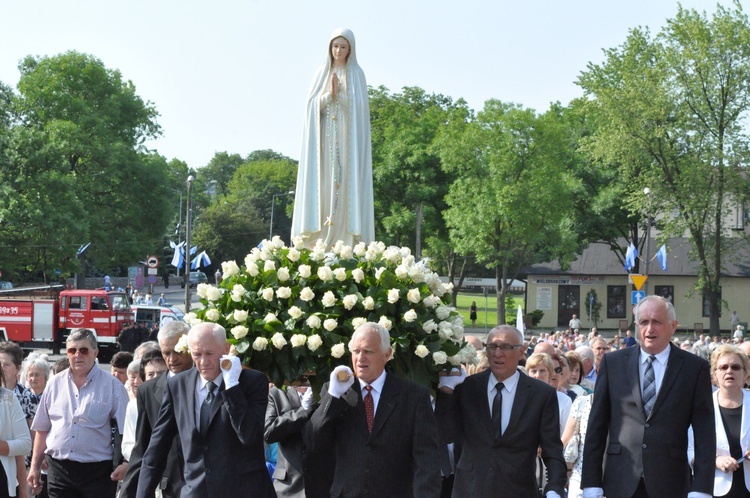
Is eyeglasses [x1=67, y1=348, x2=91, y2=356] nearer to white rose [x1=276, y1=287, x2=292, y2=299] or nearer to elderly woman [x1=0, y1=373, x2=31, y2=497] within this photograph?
elderly woman [x1=0, y1=373, x2=31, y2=497]

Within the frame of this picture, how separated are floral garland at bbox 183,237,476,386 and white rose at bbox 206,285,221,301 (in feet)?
0.04

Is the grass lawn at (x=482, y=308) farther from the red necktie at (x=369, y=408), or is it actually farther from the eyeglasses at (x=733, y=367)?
the red necktie at (x=369, y=408)

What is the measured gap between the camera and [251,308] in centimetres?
735

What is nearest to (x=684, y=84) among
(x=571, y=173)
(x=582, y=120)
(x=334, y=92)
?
(x=571, y=173)

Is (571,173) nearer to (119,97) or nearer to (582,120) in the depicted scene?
(582,120)

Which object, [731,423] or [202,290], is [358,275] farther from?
[731,423]

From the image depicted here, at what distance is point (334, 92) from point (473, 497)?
5.00 metres

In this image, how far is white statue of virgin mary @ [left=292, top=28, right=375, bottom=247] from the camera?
10430mm

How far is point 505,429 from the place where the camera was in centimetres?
658

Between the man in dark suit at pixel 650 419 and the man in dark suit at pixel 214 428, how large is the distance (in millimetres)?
2046

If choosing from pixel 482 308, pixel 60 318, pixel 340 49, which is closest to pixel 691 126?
pixel 60 318

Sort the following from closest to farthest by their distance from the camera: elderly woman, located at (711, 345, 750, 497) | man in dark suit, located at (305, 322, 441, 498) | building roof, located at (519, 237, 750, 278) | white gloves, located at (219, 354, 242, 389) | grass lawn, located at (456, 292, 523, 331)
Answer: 1. man in dark suit, located at (305, 322, 441, 498)
2. white gloves, located at (219, 354, 242, 389)
3. elderly woman, located at (711, 345, 750, 497)
4. grass lawn, located at (456, 292, 523, 331)
5. building roof, located at (519, 237, 750, 278)

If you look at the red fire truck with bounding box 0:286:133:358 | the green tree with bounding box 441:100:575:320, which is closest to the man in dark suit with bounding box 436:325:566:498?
the red fire truck with bounding box 0:286:133:358

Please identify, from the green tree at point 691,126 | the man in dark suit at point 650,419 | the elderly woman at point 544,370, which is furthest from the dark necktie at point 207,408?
the green tree at point 691,126
